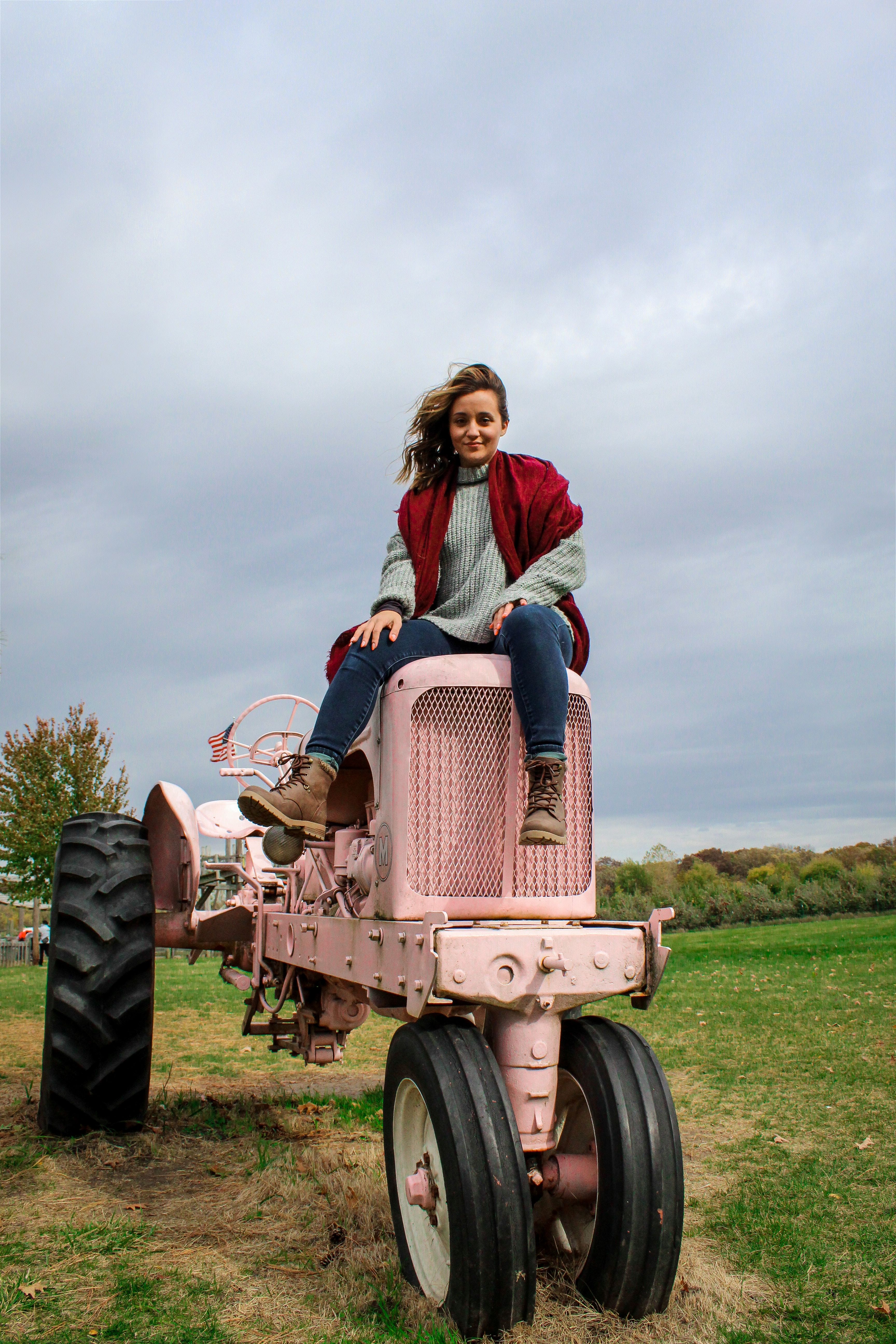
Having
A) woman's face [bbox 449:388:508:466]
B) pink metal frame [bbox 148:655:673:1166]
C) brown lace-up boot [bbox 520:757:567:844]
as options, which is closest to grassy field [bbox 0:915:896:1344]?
pink metal frame [bbox 148:655:673:1166]

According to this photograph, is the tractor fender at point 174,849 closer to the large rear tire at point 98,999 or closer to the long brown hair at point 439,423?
the large rear tire at point 98,999

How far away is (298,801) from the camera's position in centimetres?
294

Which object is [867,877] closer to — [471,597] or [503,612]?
[471,597]

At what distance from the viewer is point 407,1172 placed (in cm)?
268

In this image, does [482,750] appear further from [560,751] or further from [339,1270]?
[339,1270]

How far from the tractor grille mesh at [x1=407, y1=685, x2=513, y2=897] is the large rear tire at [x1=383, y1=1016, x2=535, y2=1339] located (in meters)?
0.43

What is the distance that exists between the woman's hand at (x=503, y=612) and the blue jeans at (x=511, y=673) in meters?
0.06

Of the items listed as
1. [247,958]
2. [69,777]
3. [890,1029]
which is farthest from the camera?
[69,777]

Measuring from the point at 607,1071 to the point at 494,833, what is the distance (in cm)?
71

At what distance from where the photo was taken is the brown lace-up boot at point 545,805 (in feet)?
8.54

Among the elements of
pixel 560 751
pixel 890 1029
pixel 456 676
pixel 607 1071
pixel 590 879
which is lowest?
pixel 890 1029

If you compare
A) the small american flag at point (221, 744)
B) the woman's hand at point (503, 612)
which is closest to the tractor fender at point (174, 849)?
the small american flag at point (221, 744)

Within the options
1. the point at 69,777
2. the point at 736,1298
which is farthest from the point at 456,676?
the point at 69,777

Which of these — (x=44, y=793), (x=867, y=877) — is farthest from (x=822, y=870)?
(x=44, y=793)
